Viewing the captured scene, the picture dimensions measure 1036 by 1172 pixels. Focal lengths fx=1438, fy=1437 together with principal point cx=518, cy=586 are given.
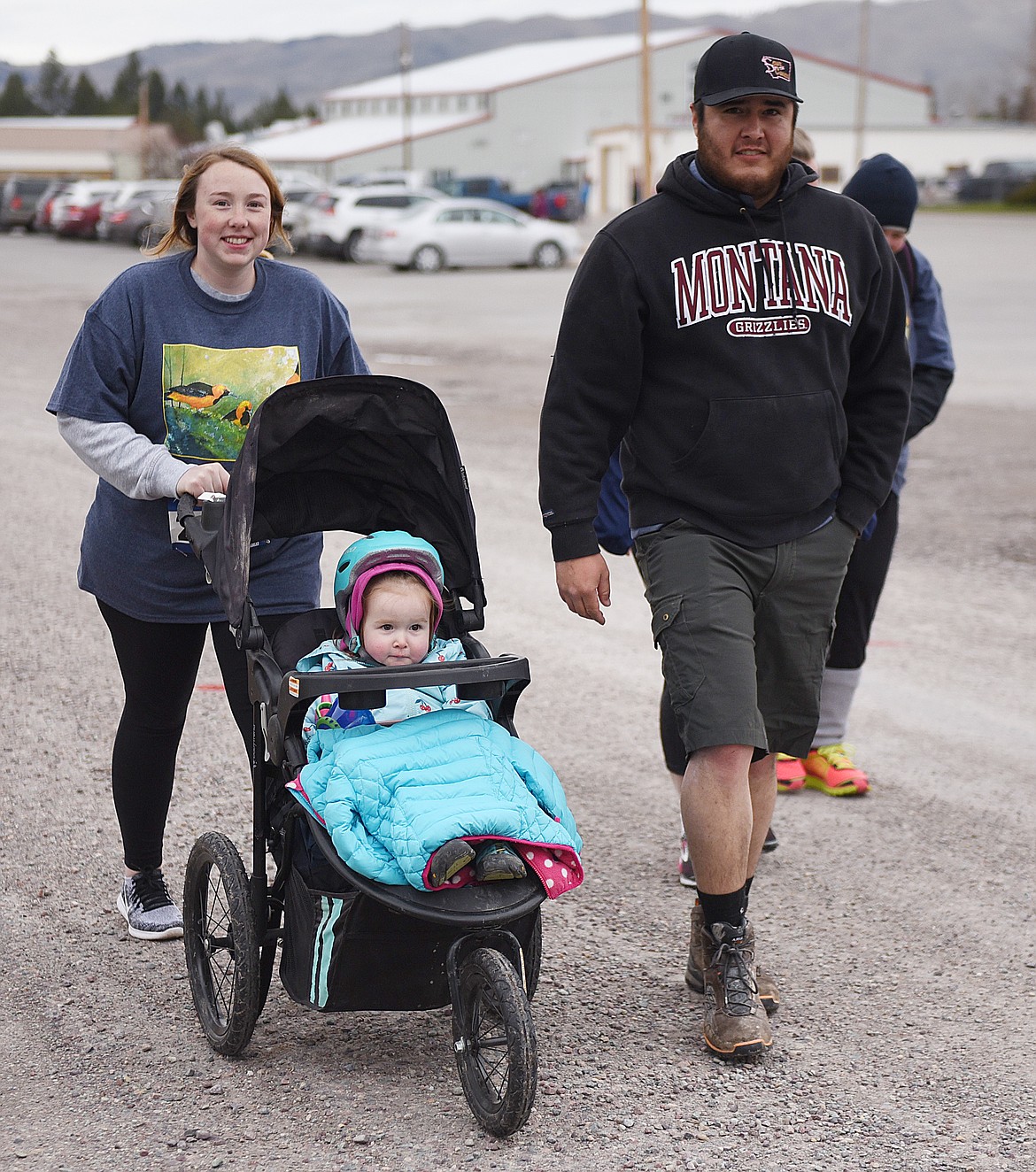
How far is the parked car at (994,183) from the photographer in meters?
67.4

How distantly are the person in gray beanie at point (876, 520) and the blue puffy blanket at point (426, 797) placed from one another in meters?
2.02

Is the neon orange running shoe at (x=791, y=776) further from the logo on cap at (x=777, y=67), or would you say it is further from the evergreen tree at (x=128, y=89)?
the evergreen tree at (x=128, y=89)

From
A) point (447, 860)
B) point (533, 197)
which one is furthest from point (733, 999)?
point (533, 197)

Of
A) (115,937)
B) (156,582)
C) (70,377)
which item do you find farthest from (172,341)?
(115,937)

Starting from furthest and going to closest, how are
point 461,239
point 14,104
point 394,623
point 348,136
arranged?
point 14,104
point 348,136
point 461,239
point 394,623

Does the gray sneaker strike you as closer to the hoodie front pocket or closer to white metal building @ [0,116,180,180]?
the hoodie front pocket

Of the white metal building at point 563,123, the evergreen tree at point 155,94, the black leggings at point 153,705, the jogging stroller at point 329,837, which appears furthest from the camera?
the evergreen tree at point 155,94

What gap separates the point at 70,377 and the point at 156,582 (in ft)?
1.79

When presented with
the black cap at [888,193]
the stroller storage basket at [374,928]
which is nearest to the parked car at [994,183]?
the black cap at [888,193]

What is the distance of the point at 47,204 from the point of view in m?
43.8

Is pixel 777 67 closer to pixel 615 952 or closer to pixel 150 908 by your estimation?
pixel 615 952

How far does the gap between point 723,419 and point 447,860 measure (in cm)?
124

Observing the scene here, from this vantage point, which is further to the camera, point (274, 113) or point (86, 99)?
point (274, 113)

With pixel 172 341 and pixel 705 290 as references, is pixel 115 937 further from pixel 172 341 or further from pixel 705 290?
pixel 705 290
